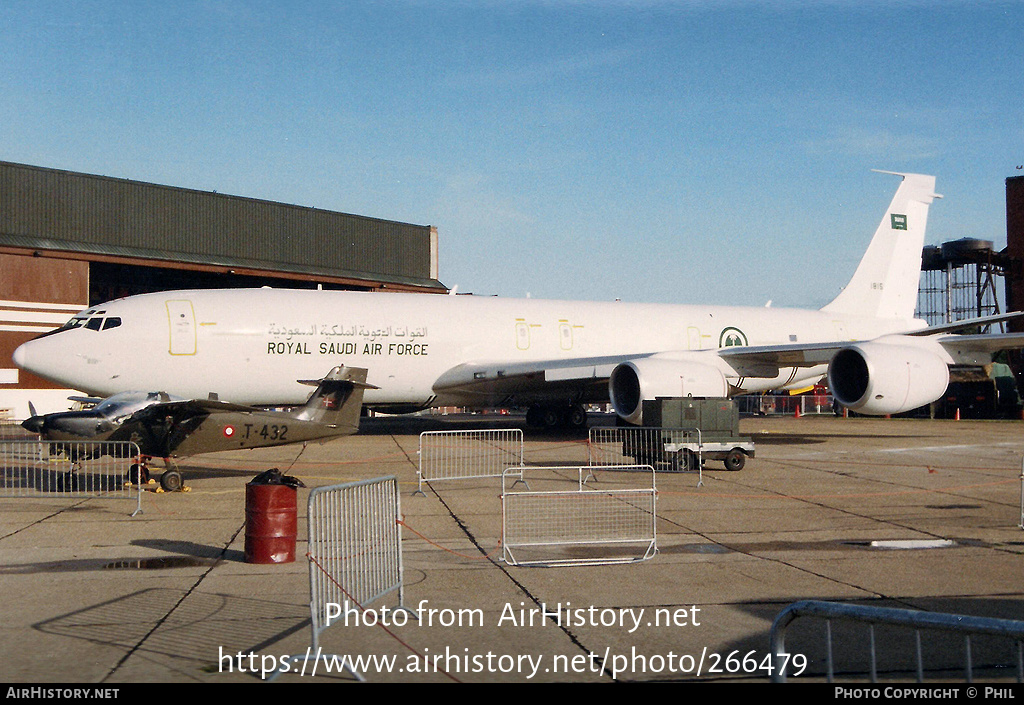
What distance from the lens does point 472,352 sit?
76.7 ft

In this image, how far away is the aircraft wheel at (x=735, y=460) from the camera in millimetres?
16688

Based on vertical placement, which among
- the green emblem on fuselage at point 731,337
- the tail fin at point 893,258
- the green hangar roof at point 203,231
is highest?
the green hangar roof at point 203,231

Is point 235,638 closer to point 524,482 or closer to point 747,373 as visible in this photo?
point 524,482

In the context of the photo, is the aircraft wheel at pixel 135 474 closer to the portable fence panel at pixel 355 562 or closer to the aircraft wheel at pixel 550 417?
the portable fence panel at pixel 355 562

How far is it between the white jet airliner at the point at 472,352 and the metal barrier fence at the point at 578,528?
7991 millimetres

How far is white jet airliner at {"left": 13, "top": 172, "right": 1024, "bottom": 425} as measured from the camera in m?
19.3

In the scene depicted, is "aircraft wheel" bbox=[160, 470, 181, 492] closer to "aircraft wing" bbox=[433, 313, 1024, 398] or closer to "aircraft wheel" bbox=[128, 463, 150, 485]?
"aircraft wheel" bbox=[128, 463, 150, 485]

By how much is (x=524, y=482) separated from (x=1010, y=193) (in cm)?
4660

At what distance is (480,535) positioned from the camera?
1016cm

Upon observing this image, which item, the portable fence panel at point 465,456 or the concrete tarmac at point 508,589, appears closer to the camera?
the concrete tarmac at point 508,589

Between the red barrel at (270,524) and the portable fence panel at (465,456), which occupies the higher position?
the red barrel at (270,524)

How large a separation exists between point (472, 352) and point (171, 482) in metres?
10.9

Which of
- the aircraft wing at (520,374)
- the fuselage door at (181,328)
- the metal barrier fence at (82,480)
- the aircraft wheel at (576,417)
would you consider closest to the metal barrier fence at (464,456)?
the aircraft wing at (520,374)
